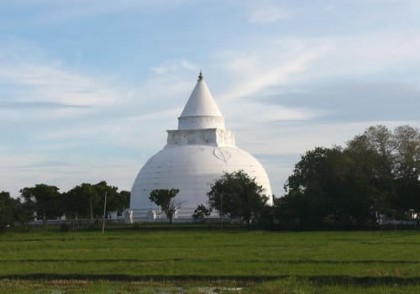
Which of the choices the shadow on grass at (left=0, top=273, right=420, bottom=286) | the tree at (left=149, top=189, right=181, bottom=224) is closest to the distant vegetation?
the tree at (left=149, top=189, right=181, bottom=224)

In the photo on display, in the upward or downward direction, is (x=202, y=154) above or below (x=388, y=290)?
above

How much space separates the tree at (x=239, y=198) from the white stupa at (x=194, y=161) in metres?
14.7

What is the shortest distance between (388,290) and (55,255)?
17.4 metres

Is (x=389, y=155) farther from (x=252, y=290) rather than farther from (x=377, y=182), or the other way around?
(x=252, y=290)

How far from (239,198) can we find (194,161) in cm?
2664

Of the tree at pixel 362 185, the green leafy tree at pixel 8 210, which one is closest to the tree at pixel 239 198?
the tree at pixel 362 185

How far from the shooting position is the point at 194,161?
105 meters

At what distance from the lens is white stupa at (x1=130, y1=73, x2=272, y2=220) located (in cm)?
10250

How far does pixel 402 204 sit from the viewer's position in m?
73.3

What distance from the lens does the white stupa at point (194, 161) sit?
4035 inches

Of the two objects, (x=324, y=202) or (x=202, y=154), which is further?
(x=202, y=154)

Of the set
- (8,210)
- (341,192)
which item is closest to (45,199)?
(8,210)

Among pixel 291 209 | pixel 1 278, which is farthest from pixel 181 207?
pixel 1 278

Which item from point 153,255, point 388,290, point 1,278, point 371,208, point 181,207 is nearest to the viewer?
point 388,290
